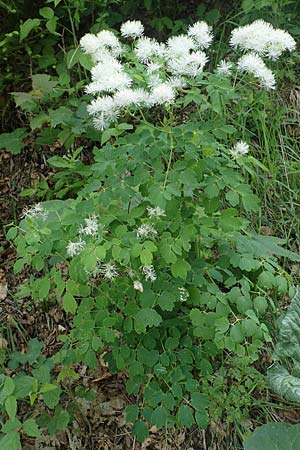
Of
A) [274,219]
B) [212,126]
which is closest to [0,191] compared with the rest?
[274,219]

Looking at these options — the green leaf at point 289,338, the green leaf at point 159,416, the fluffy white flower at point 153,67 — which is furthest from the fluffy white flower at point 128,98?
the green leaf at point 159,416

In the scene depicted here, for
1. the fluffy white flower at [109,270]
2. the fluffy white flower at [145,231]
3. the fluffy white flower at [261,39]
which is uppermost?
the fluffy white flower at [261,39]

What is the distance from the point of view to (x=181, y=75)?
2.11 metres

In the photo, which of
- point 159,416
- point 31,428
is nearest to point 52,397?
point 31,428

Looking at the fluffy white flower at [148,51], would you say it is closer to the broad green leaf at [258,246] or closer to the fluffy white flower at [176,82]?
the fluffy white flower at [176,82]

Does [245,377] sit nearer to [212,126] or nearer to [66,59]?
[212,126]

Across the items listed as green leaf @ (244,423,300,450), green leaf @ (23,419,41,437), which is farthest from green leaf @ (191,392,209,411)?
green leaf @ (23,419,41,437)

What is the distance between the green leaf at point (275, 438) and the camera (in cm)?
203

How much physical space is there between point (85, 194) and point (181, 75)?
480 millimetres

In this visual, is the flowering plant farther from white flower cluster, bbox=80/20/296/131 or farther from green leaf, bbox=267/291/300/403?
green leaf, bbox=267/291/300/403

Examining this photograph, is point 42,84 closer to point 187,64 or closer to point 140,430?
point 187,64

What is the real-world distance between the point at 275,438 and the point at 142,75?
1.18 metres

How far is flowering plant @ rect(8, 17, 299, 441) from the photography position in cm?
199

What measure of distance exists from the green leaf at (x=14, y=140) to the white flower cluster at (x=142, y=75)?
1043 mm
